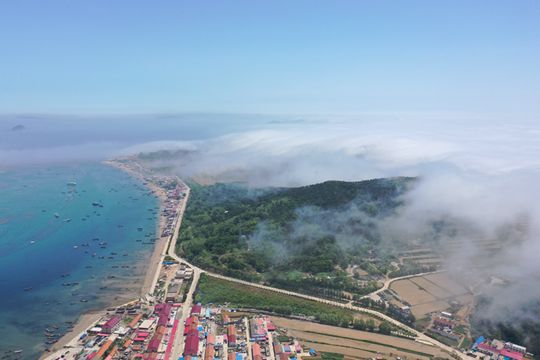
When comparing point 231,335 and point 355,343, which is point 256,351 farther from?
point 355,343

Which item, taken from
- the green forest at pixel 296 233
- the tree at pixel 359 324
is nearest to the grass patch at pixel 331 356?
the tree at pixel 359 324

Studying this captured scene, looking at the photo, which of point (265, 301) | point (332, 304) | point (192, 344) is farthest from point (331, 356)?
point (192, 344)

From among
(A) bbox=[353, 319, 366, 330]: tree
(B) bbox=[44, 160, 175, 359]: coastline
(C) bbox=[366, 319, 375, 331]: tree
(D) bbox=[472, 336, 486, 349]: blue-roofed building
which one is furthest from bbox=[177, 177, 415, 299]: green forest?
(D) bbox=[472, 336, 486, 349]: blue-roofed building

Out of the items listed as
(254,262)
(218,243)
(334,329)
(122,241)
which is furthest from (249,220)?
(334,329)

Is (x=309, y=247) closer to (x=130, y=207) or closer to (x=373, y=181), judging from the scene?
(x=373, y=181)

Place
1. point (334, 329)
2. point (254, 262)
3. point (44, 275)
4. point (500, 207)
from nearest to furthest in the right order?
point (334, 329) → point (44, 275) → point (254, 262) → point (500, 207)

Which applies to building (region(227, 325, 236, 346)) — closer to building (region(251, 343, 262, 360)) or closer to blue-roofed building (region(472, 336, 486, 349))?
building (region(251, 343, 262, 360))
